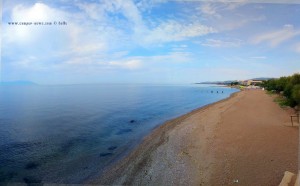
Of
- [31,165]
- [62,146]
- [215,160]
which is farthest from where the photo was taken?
[62,146]

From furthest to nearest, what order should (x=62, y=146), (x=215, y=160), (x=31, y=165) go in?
(x=62, y=146)
(x=31, y=165)
(x=215, y=160)

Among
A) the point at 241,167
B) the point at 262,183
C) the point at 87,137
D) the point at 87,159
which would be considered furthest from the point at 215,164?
the point at 87,137

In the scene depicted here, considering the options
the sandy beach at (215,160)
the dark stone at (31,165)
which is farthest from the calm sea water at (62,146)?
the sandy beach at (215,160)

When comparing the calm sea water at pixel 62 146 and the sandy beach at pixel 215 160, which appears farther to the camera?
the calm sea water at pixel 62 146

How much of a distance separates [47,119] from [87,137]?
17.6ft

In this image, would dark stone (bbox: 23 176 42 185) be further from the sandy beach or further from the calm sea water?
the sandy beach

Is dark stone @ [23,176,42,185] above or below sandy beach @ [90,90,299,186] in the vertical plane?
below

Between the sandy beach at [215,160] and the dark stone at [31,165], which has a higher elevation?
the sandy beach at [215,160]

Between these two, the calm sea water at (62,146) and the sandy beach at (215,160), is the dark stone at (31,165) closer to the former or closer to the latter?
the calm sea water at (62,146)

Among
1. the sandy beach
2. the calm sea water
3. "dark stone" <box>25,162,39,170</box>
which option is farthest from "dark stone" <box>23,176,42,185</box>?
the sandy beach

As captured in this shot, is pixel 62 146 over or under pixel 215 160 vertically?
under

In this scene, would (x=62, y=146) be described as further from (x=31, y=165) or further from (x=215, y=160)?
(x=215, y=160)

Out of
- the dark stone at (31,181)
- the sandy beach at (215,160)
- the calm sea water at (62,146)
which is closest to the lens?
the sandy beach at (215,160)

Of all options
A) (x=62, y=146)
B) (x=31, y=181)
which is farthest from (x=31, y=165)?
(x=62, y=146)
